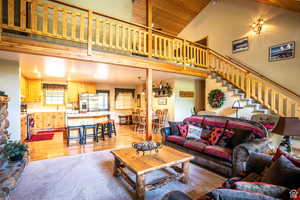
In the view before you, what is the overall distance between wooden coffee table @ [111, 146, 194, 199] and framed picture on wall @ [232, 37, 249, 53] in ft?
17.8

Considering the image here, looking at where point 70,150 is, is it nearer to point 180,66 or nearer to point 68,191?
point 68,191

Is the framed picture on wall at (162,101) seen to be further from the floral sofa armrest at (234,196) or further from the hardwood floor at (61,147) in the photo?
the floral sofa armrest at (234,196)

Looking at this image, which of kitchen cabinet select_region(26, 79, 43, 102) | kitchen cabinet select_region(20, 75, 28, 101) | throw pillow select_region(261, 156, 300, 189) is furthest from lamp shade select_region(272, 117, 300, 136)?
kitchen cabinet select_region(26, 79, 43, 102)

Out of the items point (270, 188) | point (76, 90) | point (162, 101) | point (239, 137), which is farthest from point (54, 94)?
point (270, 188)

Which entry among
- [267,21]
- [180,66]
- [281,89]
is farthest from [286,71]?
[180,66]

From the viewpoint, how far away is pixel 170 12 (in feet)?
23.6

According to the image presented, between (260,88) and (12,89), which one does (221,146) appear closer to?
(260,88)

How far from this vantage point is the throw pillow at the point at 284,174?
1.13 meters

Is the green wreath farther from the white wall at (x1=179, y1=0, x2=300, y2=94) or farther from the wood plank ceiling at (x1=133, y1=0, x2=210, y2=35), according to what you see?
the wood plank ceiling at (x1=133, y1=0, x2=210, y2=35)

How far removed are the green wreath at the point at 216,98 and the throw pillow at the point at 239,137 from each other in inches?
111

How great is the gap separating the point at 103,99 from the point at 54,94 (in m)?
2.29

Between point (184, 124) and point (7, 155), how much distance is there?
Result: 369 centimetres

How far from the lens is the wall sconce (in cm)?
515

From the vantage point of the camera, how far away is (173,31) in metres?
8.48
